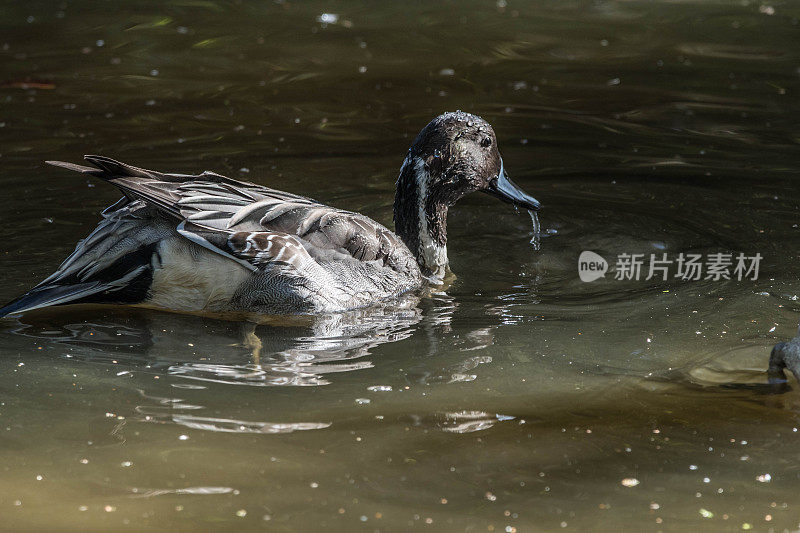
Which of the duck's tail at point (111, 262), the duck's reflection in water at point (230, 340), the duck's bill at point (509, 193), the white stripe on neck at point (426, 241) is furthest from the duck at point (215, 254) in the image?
the duck's bill at point (509, 193)

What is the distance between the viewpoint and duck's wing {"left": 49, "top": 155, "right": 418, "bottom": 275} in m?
6.03

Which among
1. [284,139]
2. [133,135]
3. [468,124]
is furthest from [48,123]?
[468,124]

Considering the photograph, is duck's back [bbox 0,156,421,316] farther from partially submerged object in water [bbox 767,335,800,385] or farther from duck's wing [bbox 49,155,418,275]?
partially submerged object in water [bbox 767,335,800,385]

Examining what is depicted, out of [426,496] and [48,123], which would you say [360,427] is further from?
[48,123]

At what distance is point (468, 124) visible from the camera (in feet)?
24.1

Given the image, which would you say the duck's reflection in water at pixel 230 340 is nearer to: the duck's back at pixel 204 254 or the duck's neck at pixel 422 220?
the duck's back at pixel 204 254

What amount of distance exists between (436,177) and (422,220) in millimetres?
305

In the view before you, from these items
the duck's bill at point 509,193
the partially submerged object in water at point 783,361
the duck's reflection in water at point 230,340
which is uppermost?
the duck's bill at point 509,193

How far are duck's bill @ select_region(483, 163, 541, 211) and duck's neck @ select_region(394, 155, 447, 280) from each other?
1.50 feet

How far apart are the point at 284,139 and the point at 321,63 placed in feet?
9.52

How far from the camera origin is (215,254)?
243 inches

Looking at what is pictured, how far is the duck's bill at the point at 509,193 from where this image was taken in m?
7.54

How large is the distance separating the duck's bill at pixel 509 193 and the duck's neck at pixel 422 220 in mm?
458

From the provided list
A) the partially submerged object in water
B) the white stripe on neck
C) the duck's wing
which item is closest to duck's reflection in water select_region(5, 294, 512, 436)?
the duck's wing
